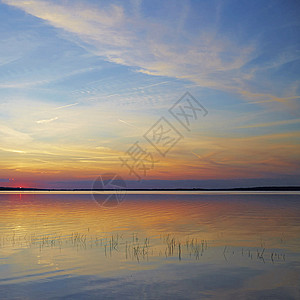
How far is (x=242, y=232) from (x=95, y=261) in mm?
16612

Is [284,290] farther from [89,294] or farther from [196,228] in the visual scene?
[196,228]

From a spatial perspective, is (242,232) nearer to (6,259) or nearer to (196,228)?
(196,228)

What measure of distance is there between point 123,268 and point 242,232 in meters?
16.6

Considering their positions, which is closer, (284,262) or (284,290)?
(284,290)

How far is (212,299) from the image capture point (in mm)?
13742

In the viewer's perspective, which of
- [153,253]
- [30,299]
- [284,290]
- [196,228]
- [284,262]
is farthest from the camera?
[196,228]

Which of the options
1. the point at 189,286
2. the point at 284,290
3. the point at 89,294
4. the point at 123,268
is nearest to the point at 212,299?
the point at 189,286

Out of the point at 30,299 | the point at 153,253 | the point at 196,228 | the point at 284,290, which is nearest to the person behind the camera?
the point at 30,299

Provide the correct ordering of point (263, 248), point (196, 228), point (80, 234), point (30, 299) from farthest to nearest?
1. point (196, 228)
2. point (80, 234)
3. point (263, 248)
4. point (30, 299)

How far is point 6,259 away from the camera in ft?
67.2

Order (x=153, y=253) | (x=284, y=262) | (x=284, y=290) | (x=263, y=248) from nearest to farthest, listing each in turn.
A: (x=284, y=290) < (x=284, y=262) < (x=153, y=253) < (x=263, y=248)

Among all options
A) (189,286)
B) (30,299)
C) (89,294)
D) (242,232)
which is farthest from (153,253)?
(242,232)

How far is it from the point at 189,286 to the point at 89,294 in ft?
14.8

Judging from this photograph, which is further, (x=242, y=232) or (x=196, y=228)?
(x=196, y=228)
